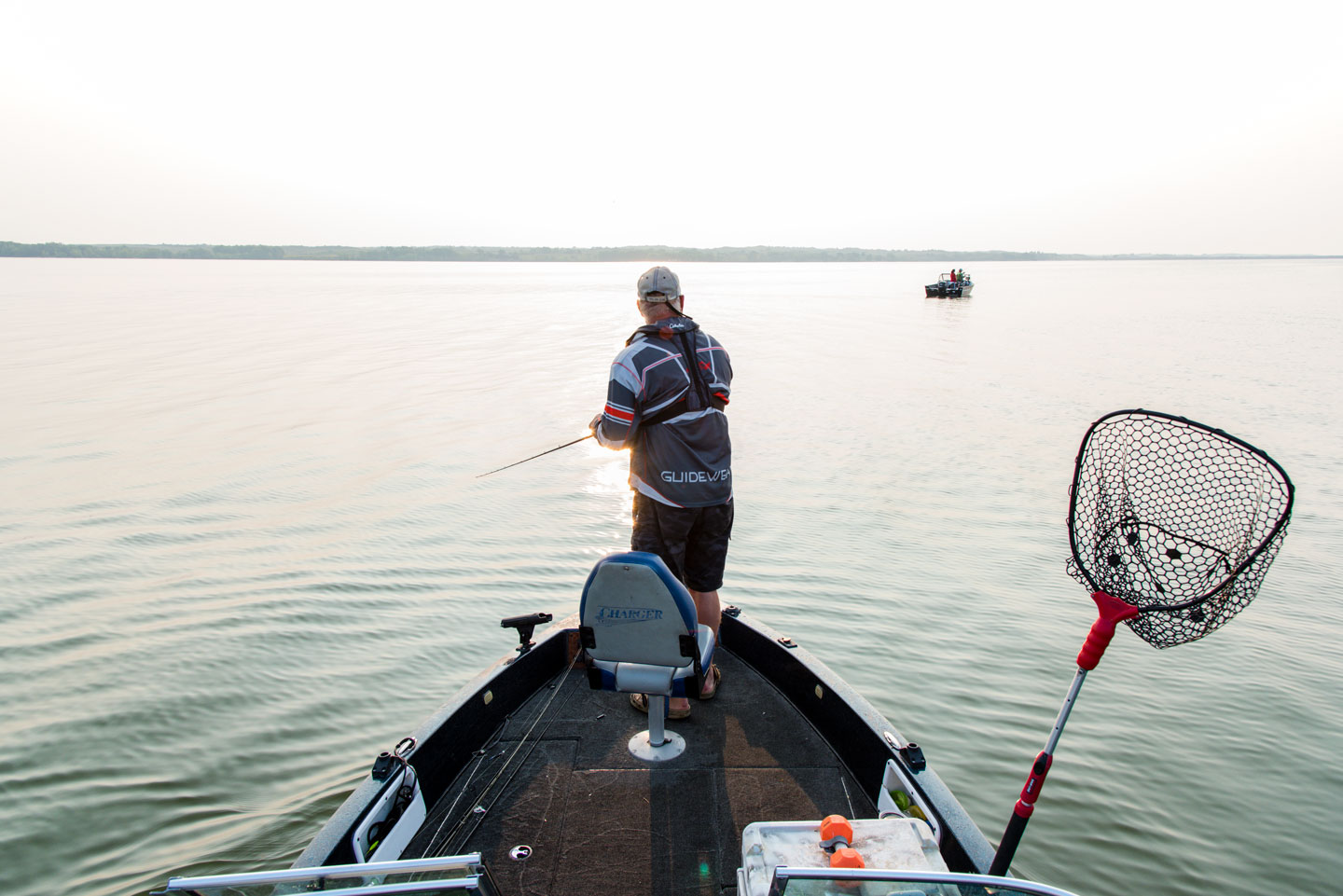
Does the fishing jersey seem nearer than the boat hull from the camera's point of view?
No

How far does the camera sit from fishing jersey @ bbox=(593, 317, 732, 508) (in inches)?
137

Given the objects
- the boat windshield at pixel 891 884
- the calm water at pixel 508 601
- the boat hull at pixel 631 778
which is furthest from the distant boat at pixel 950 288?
the boat windshield at pixel 891 884

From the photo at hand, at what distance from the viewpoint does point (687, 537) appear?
372cm

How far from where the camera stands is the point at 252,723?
5.08 metres

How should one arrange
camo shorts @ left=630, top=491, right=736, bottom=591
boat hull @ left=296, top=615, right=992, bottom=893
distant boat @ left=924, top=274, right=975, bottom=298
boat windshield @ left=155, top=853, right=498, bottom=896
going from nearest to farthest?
boat windshield @ left=155, top=853, right=498, bottom=896 < boat hull @ left=296, top=615, right=992, bottom=893 < camo shorts @ left=630, top=491, right=736, bottom=591 < distant boat @ left=924, top=274, right=975, bottom=298

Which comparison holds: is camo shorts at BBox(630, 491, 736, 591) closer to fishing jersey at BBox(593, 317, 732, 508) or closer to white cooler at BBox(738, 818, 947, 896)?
fishing jersey at BBox(593, 317, 732, 508)

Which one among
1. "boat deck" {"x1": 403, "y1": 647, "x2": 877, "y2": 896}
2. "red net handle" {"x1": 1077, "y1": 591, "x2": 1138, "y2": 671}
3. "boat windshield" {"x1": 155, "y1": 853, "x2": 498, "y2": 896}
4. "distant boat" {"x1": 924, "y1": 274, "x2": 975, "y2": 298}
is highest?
"red net handle" {"x1": 1077, "y1": 591, "x2": 1138, "y2": 671}

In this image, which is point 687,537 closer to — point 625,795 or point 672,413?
Answer: point 672,413

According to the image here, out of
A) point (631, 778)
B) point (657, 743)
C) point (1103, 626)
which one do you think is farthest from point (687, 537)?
point (1103, 626)

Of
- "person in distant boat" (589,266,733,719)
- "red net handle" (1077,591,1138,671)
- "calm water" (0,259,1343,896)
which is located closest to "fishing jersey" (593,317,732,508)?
"person in distant boat" (589,266,733,719)

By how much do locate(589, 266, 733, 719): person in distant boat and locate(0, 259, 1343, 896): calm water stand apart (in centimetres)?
249

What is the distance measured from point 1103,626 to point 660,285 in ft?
7.29

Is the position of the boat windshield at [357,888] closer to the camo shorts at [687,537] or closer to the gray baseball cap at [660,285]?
the camo shorts at [687,537]

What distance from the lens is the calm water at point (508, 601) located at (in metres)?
4.34
